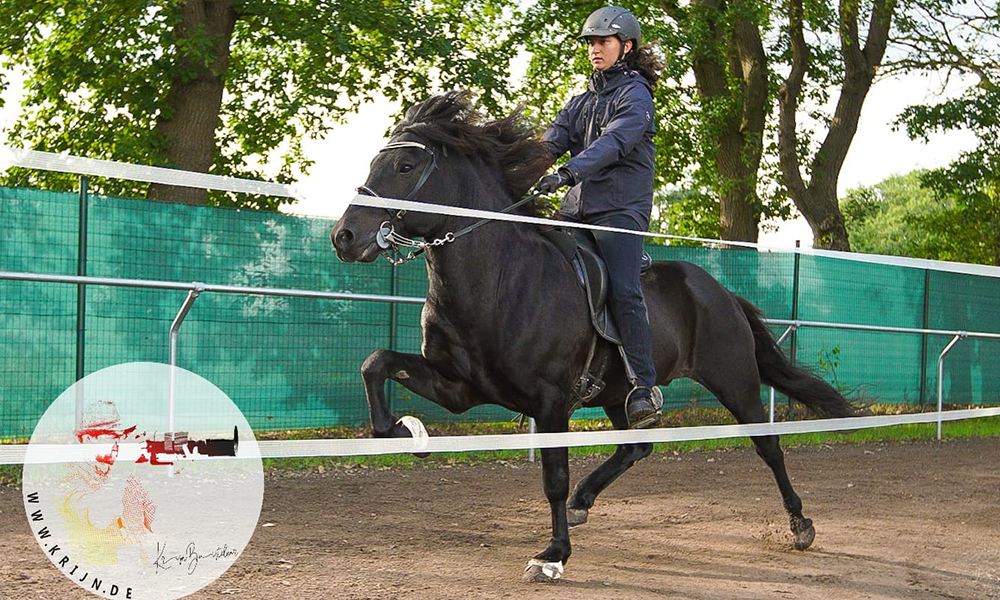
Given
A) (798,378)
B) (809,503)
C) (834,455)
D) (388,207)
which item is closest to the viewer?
(388,207)

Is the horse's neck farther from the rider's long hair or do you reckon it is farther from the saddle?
the rider's long hair

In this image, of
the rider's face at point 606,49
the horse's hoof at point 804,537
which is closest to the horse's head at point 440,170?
the rider's face at point 606,49

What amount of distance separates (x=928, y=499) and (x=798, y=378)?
2.13m

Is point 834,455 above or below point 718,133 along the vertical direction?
below

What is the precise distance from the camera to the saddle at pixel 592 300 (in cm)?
542

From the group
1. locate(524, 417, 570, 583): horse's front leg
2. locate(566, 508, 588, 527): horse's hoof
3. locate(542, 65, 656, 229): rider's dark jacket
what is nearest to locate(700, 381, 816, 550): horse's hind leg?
locate(566, 508, 588, 527): horse's hoof

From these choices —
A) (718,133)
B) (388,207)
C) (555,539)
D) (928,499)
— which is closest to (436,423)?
(928,499)

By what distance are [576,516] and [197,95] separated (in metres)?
9.61

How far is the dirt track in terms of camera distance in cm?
491

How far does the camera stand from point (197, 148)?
13539 millimetres

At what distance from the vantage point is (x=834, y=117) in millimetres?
18469

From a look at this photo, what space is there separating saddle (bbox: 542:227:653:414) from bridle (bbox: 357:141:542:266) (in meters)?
0.35

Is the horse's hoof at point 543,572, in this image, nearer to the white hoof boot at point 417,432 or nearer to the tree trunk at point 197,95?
the white hoof boot at point 417,432

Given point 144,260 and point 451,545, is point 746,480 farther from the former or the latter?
point 144,260
